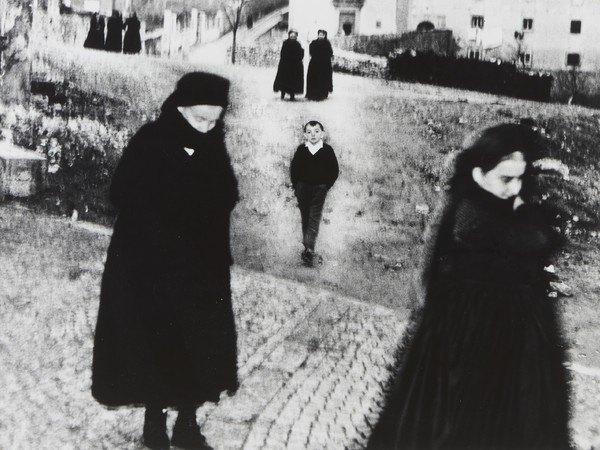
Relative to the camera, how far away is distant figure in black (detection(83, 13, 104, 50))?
12.4 ft

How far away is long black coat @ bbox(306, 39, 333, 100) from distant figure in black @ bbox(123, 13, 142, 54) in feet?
2.83

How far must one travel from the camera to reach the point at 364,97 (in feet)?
12.2

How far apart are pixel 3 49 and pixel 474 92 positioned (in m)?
2.38

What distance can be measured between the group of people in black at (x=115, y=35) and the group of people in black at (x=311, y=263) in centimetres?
45

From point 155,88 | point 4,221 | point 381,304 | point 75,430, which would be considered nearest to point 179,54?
point 155,88

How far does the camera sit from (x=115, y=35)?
3.78 metres

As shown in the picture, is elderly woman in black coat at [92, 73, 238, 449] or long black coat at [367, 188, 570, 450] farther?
elderly woman in black coat at [92, 73, 238, 449]

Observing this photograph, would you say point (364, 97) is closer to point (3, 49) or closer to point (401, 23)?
point (401, 23)

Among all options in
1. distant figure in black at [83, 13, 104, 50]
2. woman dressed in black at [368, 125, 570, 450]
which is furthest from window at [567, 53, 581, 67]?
distant figure in black at [83, 13, 104, 50]

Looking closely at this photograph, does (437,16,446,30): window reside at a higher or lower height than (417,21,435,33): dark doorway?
higher

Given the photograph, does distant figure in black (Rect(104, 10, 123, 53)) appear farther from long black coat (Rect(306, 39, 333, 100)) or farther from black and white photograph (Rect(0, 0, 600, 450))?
long black coat (Rect(306, 39, 333, 100))

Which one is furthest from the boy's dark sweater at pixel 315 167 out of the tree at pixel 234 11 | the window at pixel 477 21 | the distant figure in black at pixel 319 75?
the window at pixel 477 21

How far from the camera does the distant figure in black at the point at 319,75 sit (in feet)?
12.1

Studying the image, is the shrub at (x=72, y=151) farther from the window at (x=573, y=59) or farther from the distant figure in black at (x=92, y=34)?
the window at (x=573, y=59)
